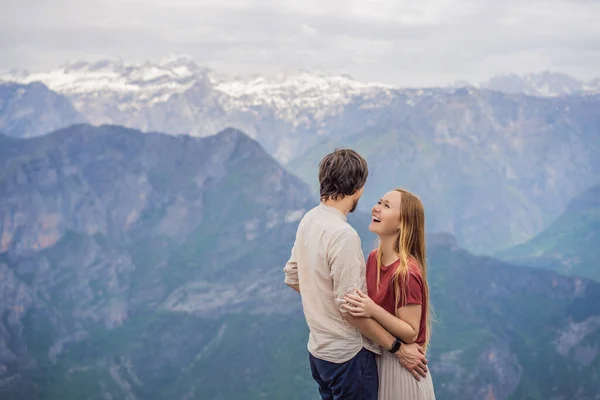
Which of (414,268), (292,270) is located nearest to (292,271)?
(292,270)

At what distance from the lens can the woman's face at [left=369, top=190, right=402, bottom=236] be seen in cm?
597

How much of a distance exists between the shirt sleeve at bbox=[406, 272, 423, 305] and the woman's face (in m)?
0.51

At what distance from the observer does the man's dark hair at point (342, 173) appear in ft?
17.9

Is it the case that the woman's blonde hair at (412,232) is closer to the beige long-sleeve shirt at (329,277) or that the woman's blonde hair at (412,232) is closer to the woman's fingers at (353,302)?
the beige long-sleeve shirt at (329,277)

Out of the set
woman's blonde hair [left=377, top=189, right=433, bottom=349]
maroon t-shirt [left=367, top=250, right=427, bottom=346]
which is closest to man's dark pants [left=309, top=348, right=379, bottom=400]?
maroon t-shirt [left=367, top=250, right=427, bottom=346]

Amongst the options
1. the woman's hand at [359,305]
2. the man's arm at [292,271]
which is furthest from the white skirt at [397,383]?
the man's arm at [292,271]

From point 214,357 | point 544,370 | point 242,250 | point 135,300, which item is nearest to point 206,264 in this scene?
point 242,250

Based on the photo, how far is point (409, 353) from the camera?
579 cm

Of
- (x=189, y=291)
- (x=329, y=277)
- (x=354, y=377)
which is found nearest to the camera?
(x=329, y=277)

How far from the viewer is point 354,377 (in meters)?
5.76

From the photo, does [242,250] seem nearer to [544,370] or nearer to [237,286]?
[237,286]

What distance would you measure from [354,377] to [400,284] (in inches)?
35.6

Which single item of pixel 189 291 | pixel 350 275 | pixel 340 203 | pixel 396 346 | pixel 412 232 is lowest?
pixel 189 291

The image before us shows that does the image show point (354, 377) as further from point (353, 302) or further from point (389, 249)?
point (389, 249)
